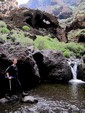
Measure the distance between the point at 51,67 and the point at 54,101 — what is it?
8.61 meters

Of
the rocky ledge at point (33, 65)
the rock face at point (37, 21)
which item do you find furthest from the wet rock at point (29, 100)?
the rock face at point (37, 21)

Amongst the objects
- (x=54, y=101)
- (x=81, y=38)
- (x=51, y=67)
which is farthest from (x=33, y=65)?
(x=81, y=38)

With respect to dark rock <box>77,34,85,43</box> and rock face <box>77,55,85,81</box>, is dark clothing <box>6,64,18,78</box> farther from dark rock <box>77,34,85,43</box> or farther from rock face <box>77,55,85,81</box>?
dark rock <box>77,34,85,43</box>

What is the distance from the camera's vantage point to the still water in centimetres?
1669

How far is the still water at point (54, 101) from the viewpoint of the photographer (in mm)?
16688

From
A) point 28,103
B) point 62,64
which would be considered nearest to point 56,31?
point 62,64

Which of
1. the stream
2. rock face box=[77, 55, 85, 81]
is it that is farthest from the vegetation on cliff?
the stream

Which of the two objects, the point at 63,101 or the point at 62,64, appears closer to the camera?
the point at 63,101

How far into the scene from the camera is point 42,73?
88.9 ft

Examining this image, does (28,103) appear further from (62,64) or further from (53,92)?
(62,64)

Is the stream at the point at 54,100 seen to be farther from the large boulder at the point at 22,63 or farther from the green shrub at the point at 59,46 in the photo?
the green shrub at the point at 59,46

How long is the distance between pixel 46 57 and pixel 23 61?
5.13m

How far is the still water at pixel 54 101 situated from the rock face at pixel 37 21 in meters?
34.2

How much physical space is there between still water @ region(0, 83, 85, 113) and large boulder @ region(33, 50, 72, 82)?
7.72 feet
